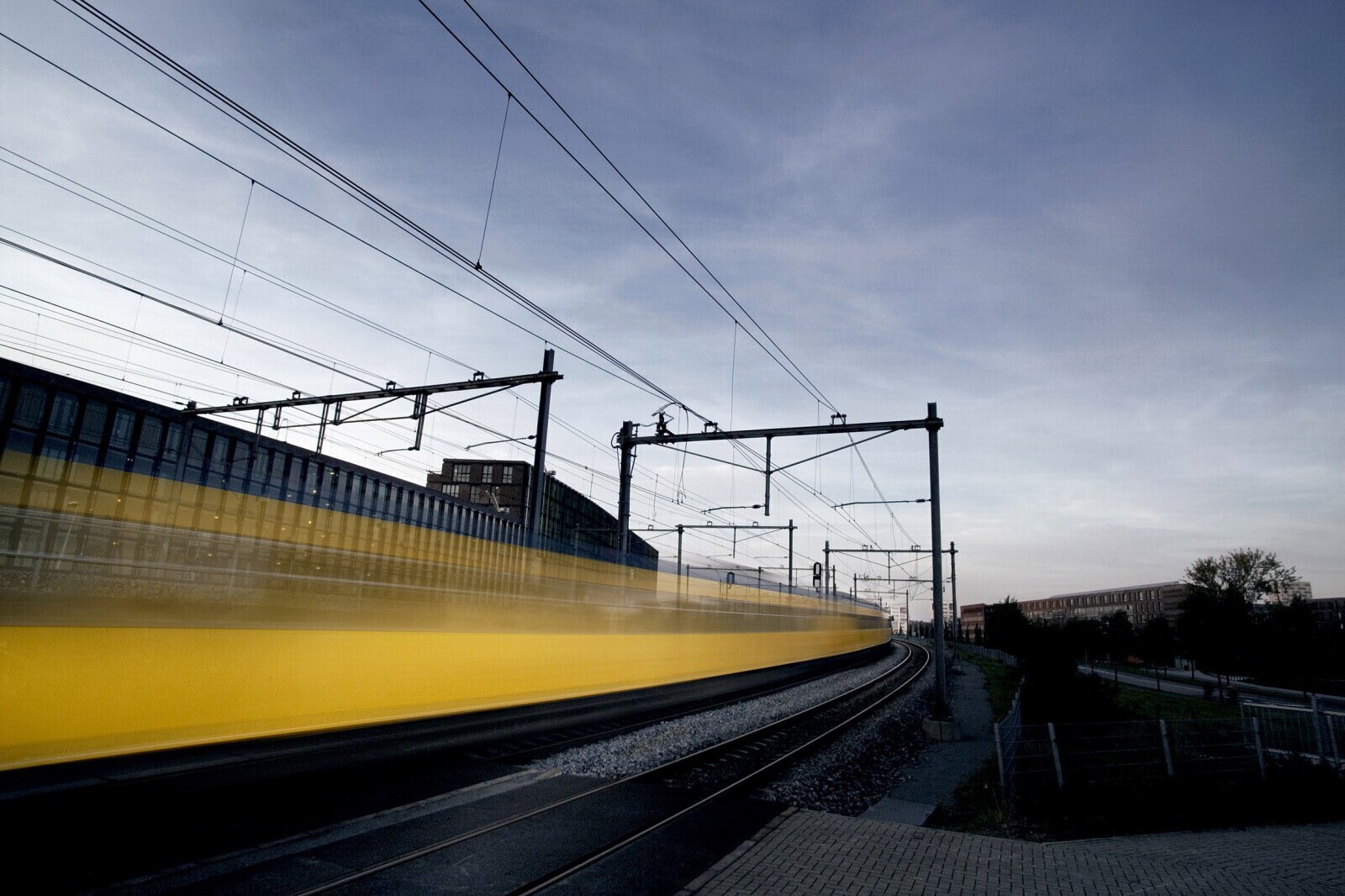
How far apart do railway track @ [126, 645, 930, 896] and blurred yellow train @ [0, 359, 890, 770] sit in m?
3.16

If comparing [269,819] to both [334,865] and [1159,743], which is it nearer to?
[334,865]

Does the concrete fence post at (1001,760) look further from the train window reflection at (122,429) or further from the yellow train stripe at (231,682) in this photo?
the train window reflection at (122,429)

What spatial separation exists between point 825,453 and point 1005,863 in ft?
38.1

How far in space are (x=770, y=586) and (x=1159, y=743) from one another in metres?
19.8

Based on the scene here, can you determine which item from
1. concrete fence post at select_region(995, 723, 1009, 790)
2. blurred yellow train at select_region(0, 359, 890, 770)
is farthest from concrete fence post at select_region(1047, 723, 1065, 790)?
blurred yellow train at select_region(0, 359, 890, 770)

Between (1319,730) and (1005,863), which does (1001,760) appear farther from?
(1319,730)

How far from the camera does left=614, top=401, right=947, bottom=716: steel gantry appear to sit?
15828mm

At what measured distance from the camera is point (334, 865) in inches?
215

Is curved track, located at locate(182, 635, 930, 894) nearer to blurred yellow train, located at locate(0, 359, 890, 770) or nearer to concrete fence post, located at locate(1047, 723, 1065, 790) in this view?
blurred yellow train, located at locate(0, 359, 890, 770)

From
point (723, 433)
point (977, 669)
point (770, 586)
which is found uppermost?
point (723, 433)

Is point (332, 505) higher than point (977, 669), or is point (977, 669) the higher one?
point (332, 505)

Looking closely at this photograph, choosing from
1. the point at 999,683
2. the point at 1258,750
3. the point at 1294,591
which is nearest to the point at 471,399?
the point at 1258,750

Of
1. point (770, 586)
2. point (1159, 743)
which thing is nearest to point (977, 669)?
point (770, 586)

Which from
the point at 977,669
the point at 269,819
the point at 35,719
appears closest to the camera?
the point at 269,819
